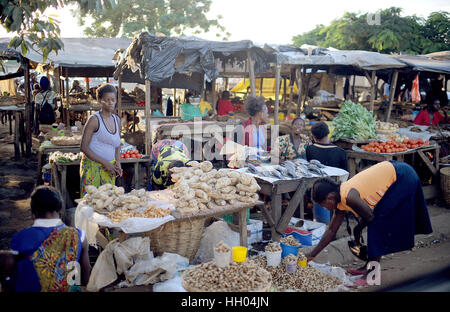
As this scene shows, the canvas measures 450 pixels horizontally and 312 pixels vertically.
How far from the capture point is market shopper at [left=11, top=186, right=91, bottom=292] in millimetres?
2613

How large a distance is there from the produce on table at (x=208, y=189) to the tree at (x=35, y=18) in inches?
71.8

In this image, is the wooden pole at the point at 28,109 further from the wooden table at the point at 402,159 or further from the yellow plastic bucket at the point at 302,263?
the yellow plastic bucket at the point at 302,263

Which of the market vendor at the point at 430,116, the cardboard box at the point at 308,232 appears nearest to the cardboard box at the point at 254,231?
the cardboard box at the point at 308,232

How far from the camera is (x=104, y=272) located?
3.40m

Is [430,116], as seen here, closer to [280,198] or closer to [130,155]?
[280,198]

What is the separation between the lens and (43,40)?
12.5 ft

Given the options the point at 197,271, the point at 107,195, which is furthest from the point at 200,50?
the point at 197,271

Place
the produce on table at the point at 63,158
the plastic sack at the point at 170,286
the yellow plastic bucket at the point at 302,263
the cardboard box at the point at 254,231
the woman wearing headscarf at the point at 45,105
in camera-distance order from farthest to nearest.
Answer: the woman wearing headscarf at the point at 45,105, the produce on table at the point at 63,158, the cardboard box at the point at 254,231, the yellow plastic bucket at the point at 302,263, the plastic sack at the point at 170,286

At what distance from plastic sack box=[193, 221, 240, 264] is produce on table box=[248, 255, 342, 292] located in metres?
0.58

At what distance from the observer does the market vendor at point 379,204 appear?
12.1 ft

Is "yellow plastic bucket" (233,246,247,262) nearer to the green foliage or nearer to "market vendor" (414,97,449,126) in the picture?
"market vendor" (414,97,449,126)

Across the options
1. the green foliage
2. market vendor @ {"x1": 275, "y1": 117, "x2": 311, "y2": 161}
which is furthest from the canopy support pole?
the green foliage

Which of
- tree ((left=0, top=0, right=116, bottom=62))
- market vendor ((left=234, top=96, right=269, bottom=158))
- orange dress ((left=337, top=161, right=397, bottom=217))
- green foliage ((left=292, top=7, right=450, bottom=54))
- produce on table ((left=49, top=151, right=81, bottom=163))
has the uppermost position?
green foliage ((left=292, top=7, right=450, bottom=54))
